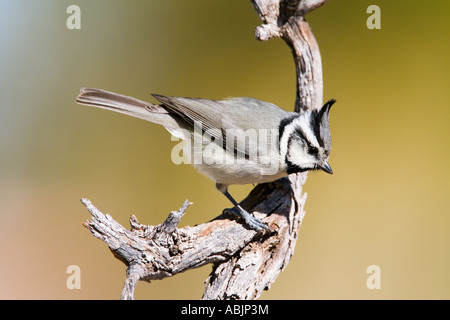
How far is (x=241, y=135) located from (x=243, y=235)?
1.61 ft

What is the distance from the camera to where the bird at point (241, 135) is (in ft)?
6.92

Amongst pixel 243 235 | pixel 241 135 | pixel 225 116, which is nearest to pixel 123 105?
pixel 225 116

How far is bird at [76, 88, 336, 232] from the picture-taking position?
6.92 feet

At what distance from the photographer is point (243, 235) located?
80.2 inches

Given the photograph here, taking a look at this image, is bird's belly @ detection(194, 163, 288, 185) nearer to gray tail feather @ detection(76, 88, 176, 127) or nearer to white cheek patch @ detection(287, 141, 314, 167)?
white cheek patch @ detection(287, 141, 314, 167)

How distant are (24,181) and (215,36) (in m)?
1.98

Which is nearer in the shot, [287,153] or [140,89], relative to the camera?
[287,153]

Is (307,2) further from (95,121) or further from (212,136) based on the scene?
(95,121)

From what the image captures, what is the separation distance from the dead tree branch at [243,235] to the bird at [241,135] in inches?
5.3

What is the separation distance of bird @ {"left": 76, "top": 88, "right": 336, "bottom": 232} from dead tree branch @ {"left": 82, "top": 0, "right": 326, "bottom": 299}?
13 cm

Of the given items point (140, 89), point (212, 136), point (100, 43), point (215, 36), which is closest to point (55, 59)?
point (100, 43)

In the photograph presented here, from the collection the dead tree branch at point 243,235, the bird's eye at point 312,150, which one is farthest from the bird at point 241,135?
the dead tree branch at point 243,235

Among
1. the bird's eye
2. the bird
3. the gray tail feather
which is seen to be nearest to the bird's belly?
the bird

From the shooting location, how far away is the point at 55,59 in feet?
11.7
